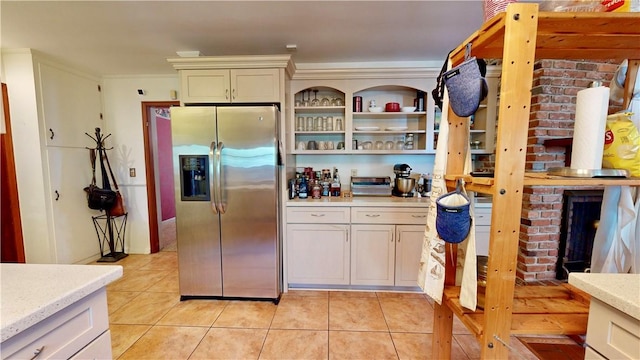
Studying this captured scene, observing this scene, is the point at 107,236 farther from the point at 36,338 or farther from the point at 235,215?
the point at 36,338

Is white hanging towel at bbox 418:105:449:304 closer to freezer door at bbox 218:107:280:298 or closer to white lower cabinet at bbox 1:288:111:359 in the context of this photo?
white lower cabinet at bbox 1:288:111:359

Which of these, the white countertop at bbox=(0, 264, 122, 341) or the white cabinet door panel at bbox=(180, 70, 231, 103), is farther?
the white cabinet door panel at bbox=(180, 70, 231, 103)

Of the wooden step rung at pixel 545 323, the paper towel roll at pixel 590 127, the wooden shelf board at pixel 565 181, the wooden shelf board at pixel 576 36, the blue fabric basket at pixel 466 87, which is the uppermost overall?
the wooden shelf board at pixel 576 36

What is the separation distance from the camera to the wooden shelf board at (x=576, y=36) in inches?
33.1

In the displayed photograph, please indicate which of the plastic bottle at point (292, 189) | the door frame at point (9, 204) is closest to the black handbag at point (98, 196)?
the door frame at point (9, 204)

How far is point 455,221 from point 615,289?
449 millimetres

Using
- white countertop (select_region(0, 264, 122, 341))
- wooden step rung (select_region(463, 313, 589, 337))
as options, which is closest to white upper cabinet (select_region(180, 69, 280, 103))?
white countertop (select_region(0, 264, 122, 341))

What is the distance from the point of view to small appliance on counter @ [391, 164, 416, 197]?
110 inches

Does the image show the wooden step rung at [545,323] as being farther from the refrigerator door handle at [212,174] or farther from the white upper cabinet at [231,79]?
the white upper cabinet at [231,79]

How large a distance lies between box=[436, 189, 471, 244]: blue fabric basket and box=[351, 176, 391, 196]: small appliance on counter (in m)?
1.83

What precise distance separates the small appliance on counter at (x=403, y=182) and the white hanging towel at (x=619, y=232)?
1672 millimetres

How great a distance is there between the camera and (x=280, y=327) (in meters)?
2.05

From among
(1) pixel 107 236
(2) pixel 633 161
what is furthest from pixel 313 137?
(1) pixel 107 236

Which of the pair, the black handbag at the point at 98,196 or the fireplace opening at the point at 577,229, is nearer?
the fireplace opening at the point at 577,229
